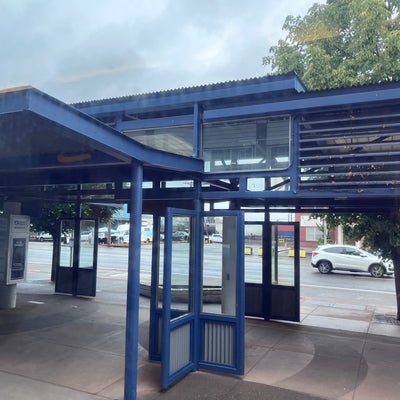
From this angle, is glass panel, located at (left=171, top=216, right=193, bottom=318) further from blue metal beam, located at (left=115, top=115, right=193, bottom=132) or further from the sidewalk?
blue metal beam, located at (left=115, top=115, right=193, bottom=132)

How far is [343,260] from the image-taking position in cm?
1888

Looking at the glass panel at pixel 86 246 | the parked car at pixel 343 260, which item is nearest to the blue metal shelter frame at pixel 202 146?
the glass panel at pixel 86 246

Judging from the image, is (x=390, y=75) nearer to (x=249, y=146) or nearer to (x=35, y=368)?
(x=249, y=146)

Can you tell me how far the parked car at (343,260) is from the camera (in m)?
18.4

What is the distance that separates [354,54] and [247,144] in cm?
544

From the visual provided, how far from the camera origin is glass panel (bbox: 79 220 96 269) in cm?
1118

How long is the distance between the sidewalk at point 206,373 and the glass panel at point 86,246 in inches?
68.4

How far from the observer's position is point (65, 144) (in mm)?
4859

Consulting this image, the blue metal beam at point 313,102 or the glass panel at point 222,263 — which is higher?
the blue metal beam at point 313,102

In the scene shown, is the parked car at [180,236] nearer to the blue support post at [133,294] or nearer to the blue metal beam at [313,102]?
the blue support post at [133,294]

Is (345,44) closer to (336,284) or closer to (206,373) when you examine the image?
(206,373)

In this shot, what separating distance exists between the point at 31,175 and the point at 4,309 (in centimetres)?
380

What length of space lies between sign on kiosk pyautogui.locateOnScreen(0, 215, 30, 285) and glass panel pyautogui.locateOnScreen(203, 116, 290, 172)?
5.53 m

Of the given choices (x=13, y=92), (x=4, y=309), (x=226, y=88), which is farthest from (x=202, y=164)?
(x=4, y=309)
